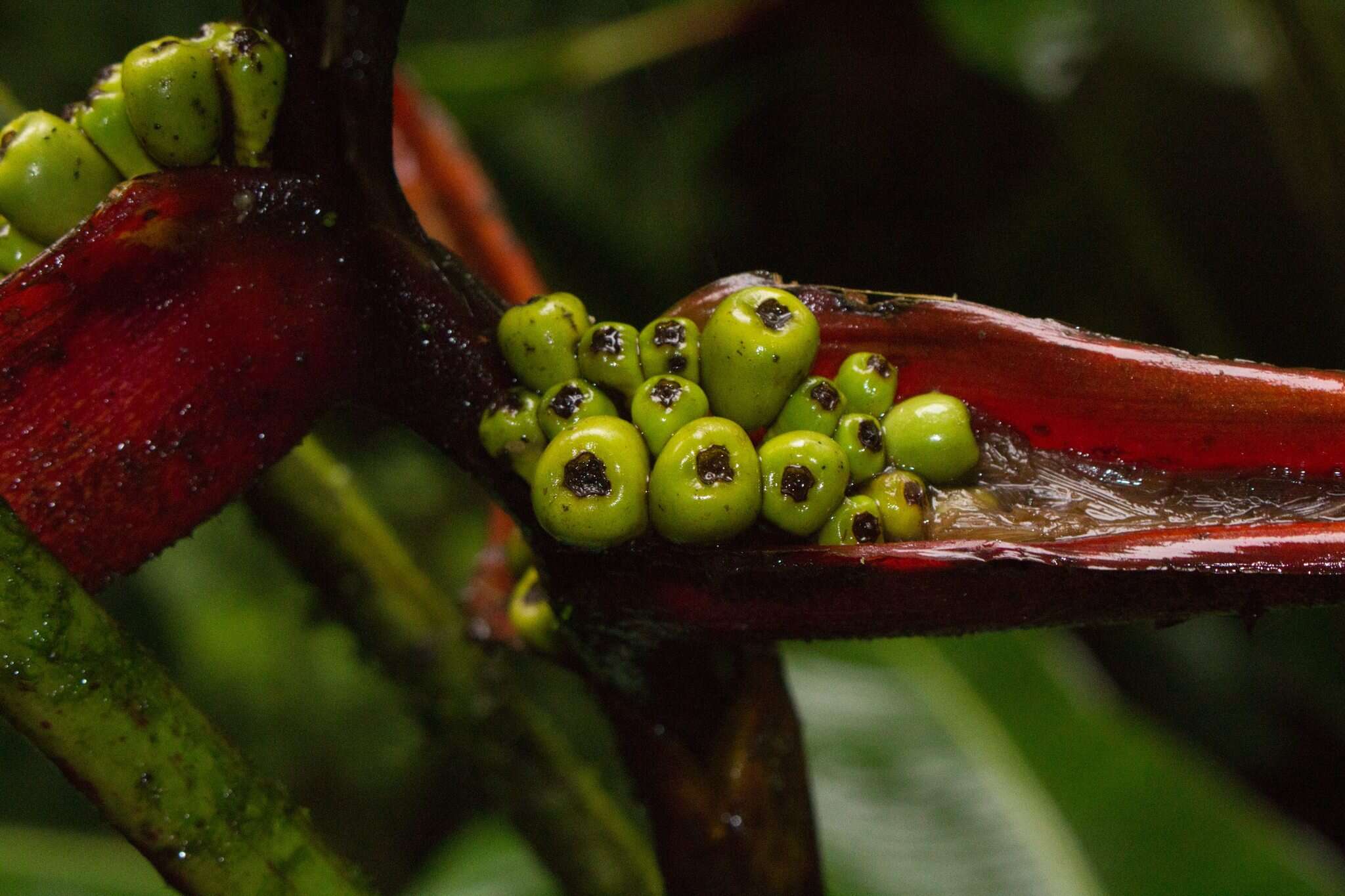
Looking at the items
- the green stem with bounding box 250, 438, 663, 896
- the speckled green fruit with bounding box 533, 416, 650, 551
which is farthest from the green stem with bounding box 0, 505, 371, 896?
the green stem with bounding box 250, 438, 663, 896

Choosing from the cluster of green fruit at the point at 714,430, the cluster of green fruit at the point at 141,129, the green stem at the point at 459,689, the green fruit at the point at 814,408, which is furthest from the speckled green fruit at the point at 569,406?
the green stem at the point at 459,689

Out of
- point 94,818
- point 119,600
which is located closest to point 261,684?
point 119,600

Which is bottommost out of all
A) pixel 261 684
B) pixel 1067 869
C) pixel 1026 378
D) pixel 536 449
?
pixel 1067 869

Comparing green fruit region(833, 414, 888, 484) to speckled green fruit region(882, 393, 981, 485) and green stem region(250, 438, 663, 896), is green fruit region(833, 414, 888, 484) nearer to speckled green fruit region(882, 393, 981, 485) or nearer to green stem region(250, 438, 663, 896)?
speckled green fruit region(882, 393, 981, 485)

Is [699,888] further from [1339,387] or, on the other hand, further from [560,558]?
[1339,387]

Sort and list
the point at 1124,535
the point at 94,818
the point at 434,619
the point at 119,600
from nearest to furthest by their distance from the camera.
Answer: the point at 1124,535, the point at 434,619, the point at 94,818, the point at 119,600

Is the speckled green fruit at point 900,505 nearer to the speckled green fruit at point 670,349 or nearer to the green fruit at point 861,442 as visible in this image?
the green fruit at point 861,442
